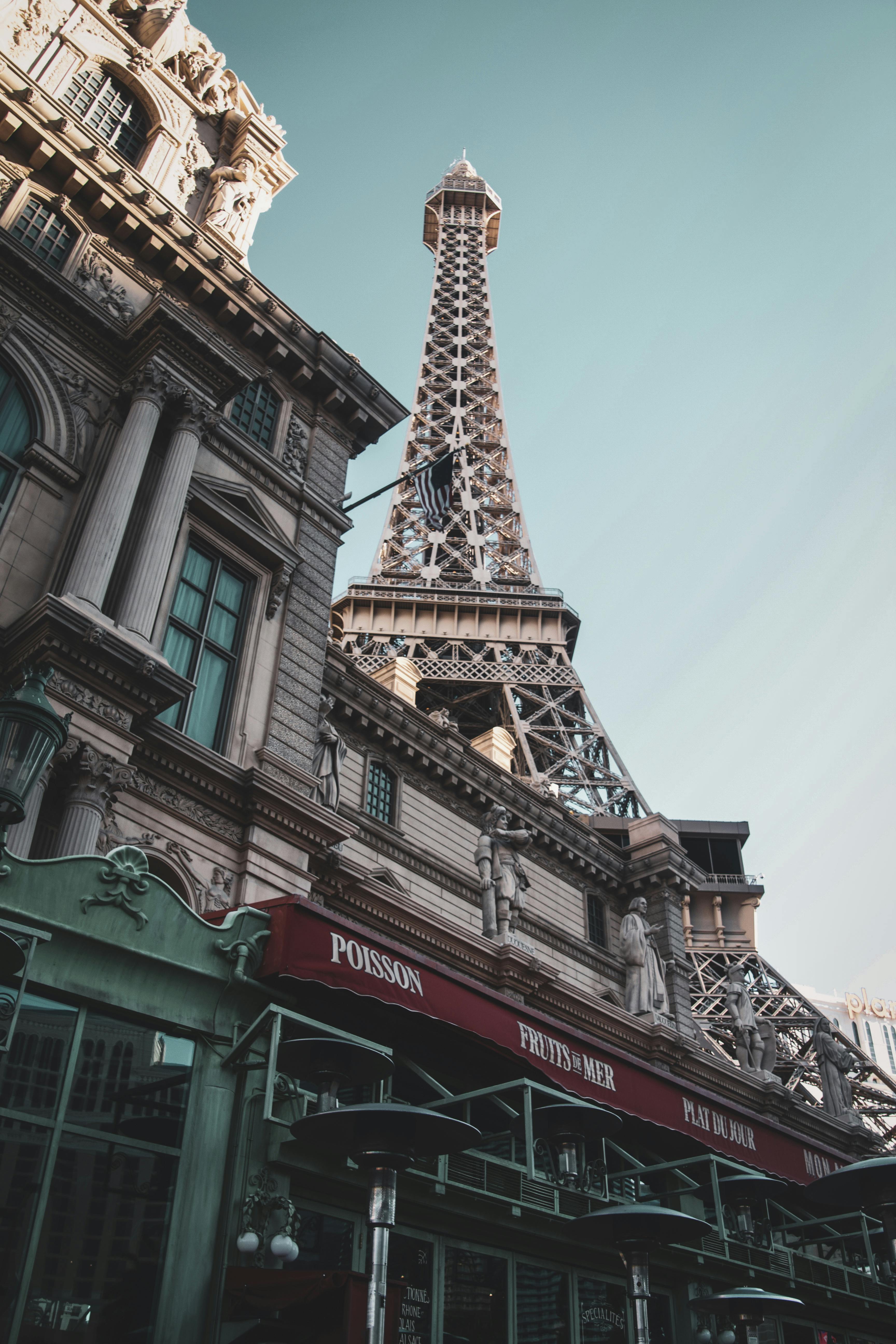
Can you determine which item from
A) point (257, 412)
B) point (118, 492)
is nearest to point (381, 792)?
point (257, 412)

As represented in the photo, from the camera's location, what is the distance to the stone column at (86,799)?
47.0 ft

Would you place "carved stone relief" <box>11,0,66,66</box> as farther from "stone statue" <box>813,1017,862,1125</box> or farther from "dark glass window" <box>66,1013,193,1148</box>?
"stone statue" <box>813,1017,862,1125</box>

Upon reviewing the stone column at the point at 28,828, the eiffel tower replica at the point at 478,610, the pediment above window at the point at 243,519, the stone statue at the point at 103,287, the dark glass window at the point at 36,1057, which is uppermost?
the eiffel tower replica at the point at 478,610

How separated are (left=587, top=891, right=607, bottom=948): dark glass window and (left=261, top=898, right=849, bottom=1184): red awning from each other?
14.8 m

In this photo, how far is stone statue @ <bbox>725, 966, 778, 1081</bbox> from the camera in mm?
35312

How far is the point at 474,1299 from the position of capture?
486 inches

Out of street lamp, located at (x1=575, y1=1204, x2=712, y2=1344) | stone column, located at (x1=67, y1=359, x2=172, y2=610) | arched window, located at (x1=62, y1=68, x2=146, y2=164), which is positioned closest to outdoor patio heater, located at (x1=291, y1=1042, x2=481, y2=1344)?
street lamp, located at (x1=575, y1=1204, x2=712, y2=1344)

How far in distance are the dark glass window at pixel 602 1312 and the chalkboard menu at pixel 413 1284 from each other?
2784 millimetres

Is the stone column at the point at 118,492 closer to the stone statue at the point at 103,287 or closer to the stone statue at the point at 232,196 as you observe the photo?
the stone statue at the point at 103,287

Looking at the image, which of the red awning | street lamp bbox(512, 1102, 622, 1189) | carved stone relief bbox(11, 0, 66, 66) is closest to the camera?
the red awning

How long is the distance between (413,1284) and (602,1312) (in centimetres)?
376

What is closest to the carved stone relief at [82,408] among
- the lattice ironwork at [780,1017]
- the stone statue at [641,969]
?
the stone statue at [641,969]

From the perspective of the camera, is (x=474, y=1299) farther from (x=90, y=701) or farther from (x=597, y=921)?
(x=597, y=921)

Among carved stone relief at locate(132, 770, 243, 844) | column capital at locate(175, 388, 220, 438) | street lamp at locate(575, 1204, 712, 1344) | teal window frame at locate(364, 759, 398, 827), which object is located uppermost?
column capital at locate(175, 388, 220, 438)
